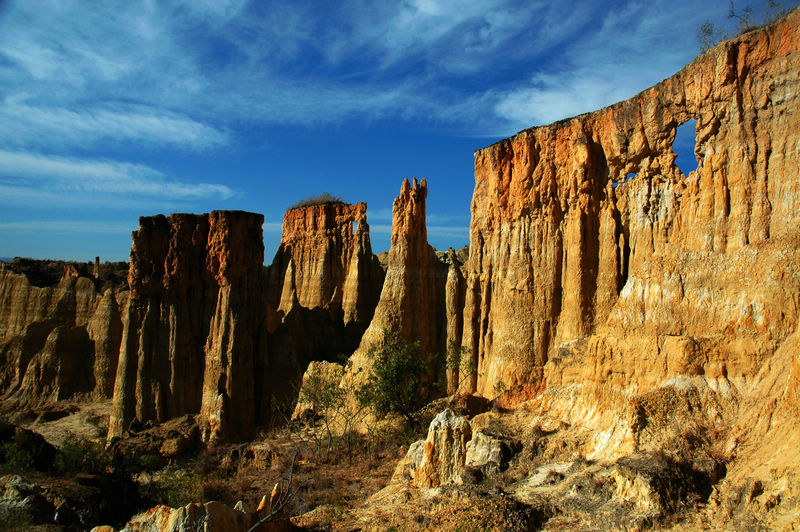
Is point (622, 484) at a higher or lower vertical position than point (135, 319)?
lower

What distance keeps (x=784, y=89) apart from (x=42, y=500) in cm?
1919

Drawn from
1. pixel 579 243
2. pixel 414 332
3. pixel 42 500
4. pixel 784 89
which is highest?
pixel 784 89

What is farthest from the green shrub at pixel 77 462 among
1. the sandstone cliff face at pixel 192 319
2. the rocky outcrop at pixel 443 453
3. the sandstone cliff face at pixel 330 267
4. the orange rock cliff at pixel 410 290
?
the sandstone cliff face at pixel 330 267

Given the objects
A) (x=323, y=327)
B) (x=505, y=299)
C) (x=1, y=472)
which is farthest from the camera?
(x=323, y=327)

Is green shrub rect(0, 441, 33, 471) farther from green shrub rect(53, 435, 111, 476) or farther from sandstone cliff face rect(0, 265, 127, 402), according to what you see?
sandstone cliff face rect(0, 265, 127, 402)

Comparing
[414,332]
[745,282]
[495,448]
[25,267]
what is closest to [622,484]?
[495,448]

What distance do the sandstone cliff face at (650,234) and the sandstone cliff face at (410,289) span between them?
10.6ft

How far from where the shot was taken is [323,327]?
34719 mm

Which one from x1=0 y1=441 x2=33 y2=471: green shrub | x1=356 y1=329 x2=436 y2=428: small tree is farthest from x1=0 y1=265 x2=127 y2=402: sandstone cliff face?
x1=0 y1=441 x2=33 y2=471: green shrub

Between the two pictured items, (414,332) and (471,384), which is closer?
(471,384)

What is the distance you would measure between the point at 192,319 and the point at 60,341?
14025 mm

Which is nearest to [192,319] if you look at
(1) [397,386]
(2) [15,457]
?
(1) [397,386]

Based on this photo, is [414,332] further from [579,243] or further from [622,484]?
[622,484]

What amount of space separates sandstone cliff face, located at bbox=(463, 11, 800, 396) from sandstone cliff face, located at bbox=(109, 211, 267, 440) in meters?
10.9
